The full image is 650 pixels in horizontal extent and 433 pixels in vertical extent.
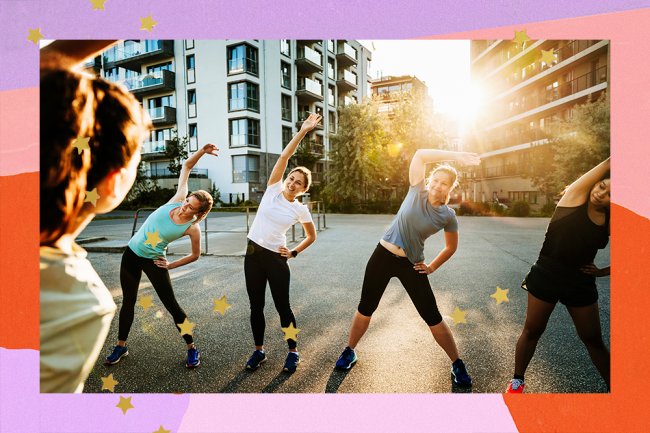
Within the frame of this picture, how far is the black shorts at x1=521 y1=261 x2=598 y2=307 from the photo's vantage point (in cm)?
203

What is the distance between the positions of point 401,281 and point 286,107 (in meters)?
1.68

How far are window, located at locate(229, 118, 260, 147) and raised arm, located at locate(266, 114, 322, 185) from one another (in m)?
0.59

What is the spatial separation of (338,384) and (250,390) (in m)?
0.56

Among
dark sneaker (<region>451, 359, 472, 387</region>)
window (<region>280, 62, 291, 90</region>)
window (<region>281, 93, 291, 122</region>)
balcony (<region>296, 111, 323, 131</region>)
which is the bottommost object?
dark sneaker (<region>451, 359, 472, 387</region>)

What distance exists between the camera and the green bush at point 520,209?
8.35ft

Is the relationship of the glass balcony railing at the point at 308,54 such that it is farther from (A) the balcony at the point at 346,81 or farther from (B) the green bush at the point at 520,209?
(B) the green bush at the point at 520,209

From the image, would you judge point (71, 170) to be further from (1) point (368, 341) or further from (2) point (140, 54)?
(1) point (368, 341)

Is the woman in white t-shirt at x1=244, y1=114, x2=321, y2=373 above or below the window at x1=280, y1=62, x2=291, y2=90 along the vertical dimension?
below

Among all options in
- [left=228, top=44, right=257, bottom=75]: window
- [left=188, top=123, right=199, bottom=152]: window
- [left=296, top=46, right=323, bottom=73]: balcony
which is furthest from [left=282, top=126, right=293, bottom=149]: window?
[left=188, top=123, right=199, bottom=152]: window

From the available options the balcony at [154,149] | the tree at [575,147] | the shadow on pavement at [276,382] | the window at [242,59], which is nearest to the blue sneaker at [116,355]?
the shadow on pavement at [276,382]

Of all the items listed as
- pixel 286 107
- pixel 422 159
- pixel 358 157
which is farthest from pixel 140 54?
pixel 422 159

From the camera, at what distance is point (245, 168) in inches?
106

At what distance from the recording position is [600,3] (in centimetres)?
213

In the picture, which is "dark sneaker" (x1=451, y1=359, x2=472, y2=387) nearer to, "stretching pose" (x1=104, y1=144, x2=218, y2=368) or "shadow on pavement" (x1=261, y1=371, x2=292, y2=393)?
"shadow on pavement" (x1=261, y1=371, x2=292, y2=393)
